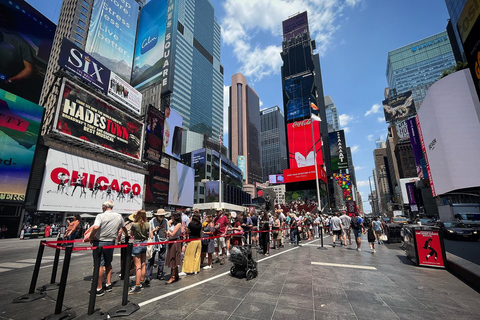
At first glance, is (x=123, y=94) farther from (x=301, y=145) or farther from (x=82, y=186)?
(x=301, y=145)

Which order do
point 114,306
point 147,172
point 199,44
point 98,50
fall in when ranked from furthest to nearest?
point 199,44 → point 98,50 → point 147,172 → point 114,306

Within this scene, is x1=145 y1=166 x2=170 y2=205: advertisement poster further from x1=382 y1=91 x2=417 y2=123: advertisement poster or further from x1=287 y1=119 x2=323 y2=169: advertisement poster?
x1=382 y1=91 x2=417 y2=123: advertisement poster

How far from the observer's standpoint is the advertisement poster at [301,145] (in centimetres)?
4823

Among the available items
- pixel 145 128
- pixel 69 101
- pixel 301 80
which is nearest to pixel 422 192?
pixel 301 80

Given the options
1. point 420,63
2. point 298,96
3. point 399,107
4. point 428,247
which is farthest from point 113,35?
point 420,63

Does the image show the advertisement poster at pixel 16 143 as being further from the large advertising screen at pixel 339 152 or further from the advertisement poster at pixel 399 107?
the advertisement poster at pixel 399 107

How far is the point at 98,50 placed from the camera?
5484cm

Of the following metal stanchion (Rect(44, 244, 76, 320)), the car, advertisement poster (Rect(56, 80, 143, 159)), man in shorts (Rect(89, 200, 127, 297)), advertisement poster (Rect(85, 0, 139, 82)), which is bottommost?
the car

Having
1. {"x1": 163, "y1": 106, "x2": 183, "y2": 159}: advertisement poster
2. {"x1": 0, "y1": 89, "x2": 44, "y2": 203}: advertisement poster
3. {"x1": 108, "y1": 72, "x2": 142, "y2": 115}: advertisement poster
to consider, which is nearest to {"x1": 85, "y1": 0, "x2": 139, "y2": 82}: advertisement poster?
{"x1": 163, "y1": 106, "x2": 183, "y2": 159}: advertisement poster

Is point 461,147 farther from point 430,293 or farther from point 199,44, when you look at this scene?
point 199,44

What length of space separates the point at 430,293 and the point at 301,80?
74.5 m

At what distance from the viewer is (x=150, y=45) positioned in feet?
291

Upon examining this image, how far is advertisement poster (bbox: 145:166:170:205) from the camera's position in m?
39.8

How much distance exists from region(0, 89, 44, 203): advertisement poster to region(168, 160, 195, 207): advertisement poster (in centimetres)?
2515
